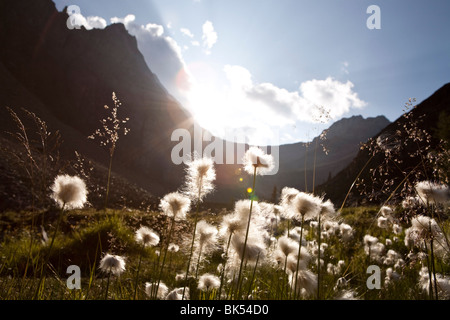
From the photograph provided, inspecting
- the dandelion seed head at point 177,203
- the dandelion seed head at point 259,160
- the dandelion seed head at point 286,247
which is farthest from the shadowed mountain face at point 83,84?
the dandelion seed head at point 286,247

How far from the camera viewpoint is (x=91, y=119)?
104 metres

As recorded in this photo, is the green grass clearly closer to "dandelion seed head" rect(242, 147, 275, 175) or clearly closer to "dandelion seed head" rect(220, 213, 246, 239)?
"dandelion seed head" rect(220, 213, 246, 239)

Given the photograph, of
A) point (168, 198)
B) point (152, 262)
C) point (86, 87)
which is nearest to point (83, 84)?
point (86, 87)

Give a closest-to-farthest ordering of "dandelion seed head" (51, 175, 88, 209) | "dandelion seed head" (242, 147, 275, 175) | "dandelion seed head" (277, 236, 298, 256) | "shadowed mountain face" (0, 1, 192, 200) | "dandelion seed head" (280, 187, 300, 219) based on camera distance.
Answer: "dandelion seed head" (51, 175, 88, 209)
"dandelion seed head" (277, 236, 298, 256)
"dandelion seed head" (242, 147, 275, 175)
"dandelion seed head" (280, 187, 300, 219)
"shadowed mountain face" (0, 1, 192, 200)

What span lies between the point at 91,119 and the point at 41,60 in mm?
27971

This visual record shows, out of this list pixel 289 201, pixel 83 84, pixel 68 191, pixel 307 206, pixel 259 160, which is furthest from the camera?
pixel 83 84

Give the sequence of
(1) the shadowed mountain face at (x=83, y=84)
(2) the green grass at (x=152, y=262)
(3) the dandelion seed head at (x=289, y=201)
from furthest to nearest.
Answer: (1) the shadowed mountain face at (x=83, y=84) → (2) the green grass at (x=152, y=262) → (3) the dandelion seed head at (x=289, y=201)

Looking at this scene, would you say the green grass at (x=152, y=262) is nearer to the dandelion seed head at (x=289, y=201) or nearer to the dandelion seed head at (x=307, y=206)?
the dandelion seed head at (x=289, y=201)

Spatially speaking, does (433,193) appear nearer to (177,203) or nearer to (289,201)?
(289,201)

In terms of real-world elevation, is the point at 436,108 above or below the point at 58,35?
below

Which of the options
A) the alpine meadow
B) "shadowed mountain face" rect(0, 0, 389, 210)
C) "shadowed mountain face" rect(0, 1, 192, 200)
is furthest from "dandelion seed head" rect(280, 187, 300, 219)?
"shadowed mountain face" rect(0, 1, 192, 200)

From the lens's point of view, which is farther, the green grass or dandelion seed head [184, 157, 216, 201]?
the green grass
